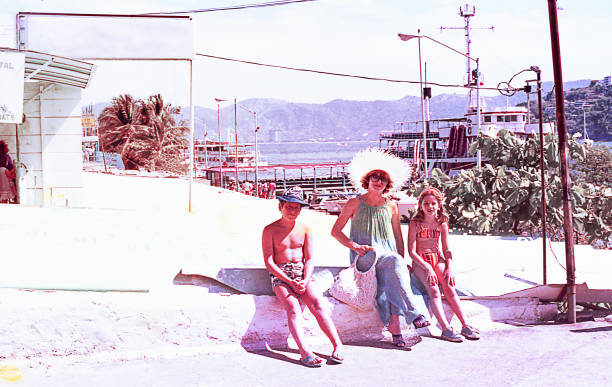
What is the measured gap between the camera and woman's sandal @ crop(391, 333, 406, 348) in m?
5.43

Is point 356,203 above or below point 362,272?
above

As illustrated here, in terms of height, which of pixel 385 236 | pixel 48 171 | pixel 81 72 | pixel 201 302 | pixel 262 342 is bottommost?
pixel 262 342

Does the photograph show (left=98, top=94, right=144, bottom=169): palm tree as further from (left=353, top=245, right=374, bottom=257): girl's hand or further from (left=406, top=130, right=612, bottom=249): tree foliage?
(left=353, top=245, right=374, bottom=257): girl's hand

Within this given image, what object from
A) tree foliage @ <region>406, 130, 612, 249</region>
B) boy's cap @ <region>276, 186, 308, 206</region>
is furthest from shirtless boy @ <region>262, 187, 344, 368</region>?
tree foliage @ <region>406, 130, 612, 249</region>

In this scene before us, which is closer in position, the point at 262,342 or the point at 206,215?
the point at 262,342

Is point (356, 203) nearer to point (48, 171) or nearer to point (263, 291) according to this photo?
point (263, 291)

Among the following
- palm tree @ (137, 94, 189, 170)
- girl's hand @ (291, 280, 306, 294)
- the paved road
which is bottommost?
the paved road

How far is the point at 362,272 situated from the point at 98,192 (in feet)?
52.0

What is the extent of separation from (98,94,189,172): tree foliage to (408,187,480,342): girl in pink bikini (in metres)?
42.1

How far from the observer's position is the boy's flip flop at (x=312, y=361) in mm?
4988

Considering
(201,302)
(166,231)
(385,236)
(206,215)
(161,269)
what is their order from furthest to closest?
(206,215)
(166,231)
(161,269)
(385,236)
(201,302)

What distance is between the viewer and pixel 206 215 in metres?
17.2

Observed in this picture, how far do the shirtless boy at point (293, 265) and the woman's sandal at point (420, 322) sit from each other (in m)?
0.62

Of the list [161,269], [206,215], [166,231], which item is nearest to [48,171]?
[206,215]
